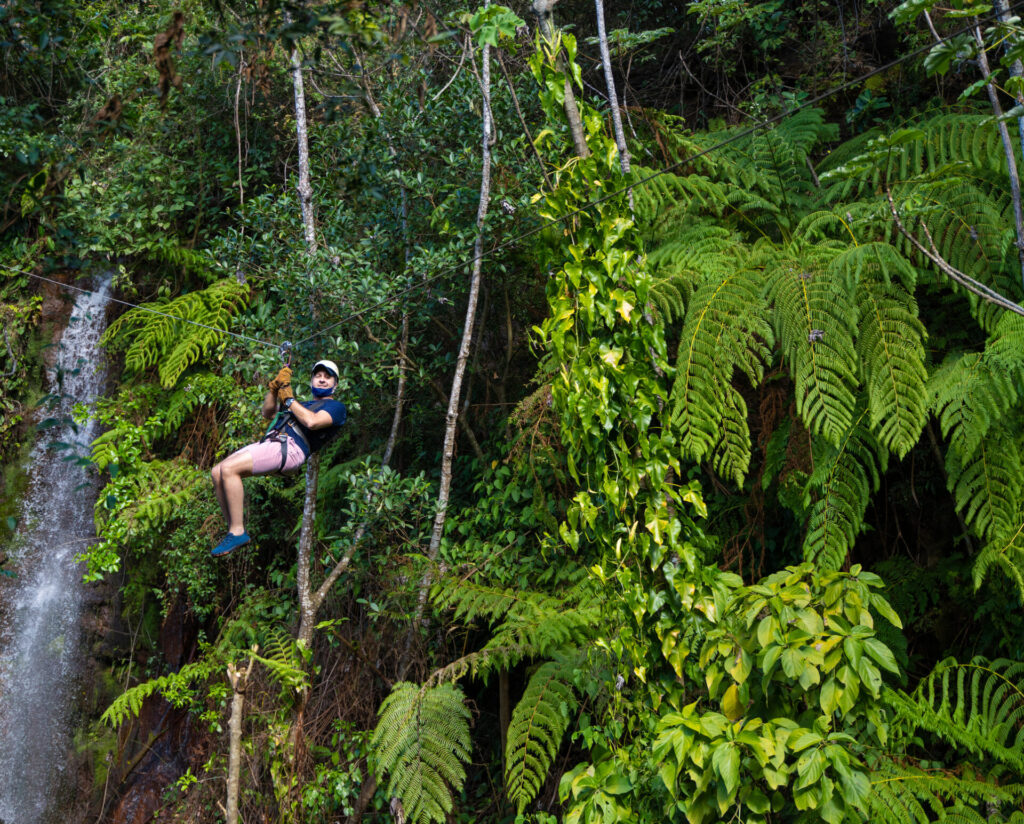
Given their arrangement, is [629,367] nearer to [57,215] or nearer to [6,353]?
[57,215]

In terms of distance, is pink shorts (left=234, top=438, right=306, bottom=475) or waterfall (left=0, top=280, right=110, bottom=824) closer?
pink shorts (left=234, top=438, right=306, bottom=475)

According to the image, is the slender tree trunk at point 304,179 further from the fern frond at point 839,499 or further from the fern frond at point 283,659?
the fern frond at point 839,499

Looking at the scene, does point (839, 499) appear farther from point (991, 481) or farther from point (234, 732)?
point (234, 732)

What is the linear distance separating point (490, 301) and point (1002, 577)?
12.0ft

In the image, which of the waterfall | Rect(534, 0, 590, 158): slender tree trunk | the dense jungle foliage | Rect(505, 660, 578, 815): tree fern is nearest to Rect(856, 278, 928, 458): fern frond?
the dense jungle foliage

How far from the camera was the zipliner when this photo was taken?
4371 mm

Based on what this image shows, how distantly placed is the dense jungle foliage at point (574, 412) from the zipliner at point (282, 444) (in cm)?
55

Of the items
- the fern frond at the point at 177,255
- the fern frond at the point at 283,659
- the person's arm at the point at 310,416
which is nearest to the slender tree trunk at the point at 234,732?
the fern frond at the point at 283,659

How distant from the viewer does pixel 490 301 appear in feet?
20.5

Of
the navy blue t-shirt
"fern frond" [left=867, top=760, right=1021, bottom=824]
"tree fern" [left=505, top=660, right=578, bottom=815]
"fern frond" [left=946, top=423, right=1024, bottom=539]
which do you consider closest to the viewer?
"fern frond" [left=867, top=760, right=1021, bottom=824]

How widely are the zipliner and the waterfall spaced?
287 centimetres

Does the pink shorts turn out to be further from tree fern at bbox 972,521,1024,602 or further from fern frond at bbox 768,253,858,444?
tree fern at bbox 972,521,1024,602

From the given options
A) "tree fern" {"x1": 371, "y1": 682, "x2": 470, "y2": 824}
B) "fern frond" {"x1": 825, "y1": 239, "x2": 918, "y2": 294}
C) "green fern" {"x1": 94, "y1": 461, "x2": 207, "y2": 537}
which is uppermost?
"fern frond" {"x1": 825, "y1": 239, "x2": 918, "y2": 294}

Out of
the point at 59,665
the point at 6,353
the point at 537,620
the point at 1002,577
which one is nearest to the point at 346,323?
the point at 537,620
